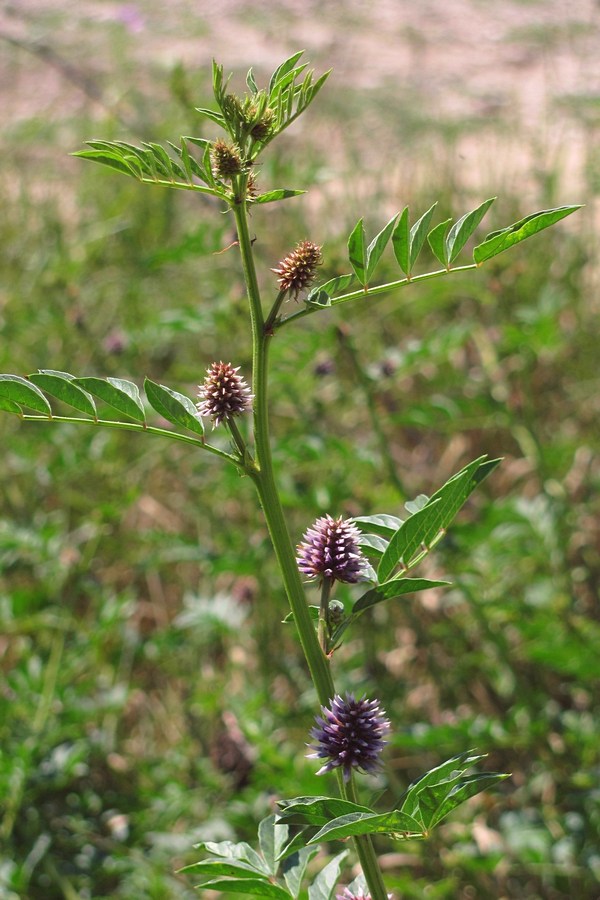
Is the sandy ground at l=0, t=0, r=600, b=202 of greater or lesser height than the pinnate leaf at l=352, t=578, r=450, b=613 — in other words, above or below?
above

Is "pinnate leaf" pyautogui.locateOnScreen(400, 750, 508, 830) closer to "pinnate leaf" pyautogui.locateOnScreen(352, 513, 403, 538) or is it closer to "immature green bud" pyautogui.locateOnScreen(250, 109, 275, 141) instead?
"pinnate leaf" pyautogui.locateOnScreen(352, 513, 403, 538)

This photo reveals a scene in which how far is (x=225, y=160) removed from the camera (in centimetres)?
86

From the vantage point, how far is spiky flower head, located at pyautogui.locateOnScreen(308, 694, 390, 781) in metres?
0.93

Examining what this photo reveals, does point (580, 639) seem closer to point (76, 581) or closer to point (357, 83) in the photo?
point (76, 581)

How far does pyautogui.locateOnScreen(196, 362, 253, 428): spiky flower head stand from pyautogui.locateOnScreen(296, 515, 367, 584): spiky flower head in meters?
0.14

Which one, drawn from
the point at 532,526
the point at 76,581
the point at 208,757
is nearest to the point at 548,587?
the point at 532,526

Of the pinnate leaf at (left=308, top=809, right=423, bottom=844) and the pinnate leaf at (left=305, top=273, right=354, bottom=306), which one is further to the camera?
the pinnate leaf at (left=305, top=273, right=354, bottom=306)

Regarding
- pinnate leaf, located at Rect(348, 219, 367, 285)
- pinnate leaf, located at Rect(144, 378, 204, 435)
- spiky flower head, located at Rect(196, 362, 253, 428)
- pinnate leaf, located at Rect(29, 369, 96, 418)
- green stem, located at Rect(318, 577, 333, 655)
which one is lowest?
green stem, located at Rect(318, 577, 333, 655)

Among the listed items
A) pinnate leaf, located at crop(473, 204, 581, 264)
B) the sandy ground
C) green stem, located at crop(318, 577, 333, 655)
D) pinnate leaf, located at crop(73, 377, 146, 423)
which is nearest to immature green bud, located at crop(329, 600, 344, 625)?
green stem, located at crop(318, 577, 333, 655)

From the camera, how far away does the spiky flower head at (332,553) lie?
3.18ft

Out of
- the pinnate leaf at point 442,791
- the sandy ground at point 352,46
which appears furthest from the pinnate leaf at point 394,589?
the sandy ground at point 352,46

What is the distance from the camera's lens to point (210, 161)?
0.87 m

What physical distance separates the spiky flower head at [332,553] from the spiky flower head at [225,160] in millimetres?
348

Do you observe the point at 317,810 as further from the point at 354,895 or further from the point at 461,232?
the point at 461,232
